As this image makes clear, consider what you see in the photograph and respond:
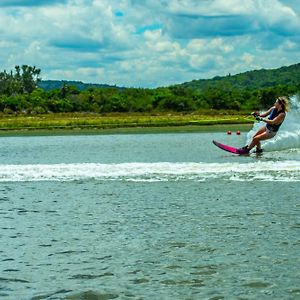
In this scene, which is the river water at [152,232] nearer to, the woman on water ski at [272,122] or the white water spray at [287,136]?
the woman on water ski at [272,122]

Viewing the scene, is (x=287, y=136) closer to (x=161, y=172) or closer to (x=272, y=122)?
(x=272, y=122)

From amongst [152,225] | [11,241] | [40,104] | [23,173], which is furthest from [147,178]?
[40,104]

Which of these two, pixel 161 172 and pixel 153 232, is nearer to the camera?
pixel 153 232

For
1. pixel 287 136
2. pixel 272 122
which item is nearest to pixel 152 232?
pixel 272 122

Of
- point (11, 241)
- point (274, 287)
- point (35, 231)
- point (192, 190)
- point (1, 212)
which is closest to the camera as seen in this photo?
point (274, 287)

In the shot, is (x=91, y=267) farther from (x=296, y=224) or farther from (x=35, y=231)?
(x=296, y=224)

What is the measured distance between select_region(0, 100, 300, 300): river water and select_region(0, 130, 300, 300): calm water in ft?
0.06

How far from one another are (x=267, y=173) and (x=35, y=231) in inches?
339

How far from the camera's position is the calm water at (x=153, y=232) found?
8555 mm

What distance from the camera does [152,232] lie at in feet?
38.6

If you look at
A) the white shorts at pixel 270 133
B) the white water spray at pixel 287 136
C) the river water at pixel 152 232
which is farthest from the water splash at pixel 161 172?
the white water spray at pixel 287 136

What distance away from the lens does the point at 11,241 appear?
11.4m

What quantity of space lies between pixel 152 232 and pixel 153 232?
0.7 inches

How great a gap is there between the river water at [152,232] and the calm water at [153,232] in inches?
0.7
